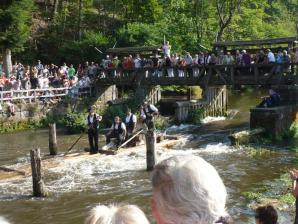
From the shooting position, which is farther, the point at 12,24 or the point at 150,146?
the point at 12,24

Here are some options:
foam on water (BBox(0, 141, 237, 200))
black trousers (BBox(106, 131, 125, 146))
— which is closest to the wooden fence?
foam on water (BBox(0, 141, 237, 200))

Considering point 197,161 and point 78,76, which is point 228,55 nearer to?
point 78,76

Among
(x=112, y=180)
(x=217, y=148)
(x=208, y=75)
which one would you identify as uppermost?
(x=208, y=75)

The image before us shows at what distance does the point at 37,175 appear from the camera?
13.0 metres

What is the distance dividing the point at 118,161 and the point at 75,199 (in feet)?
11.8

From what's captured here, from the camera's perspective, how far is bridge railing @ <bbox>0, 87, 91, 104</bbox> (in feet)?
84.6

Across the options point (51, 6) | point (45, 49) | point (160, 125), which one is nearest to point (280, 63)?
point (160, 125)

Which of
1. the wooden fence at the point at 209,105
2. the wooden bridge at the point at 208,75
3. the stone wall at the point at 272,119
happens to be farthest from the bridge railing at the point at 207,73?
the stone wall at the point at 272,119

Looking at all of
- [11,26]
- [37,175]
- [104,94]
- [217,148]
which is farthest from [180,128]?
[11,26]

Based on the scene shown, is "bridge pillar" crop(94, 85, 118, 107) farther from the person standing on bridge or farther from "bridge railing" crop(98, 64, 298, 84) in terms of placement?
the person standing on bridge

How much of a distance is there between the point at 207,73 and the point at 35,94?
856cm

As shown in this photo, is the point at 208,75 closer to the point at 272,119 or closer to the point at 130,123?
the point at 272,119

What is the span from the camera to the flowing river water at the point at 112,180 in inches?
486

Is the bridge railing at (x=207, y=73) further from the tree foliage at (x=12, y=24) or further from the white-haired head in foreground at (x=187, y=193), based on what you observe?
the white-haired head in foreground at (x=187, y=193)
